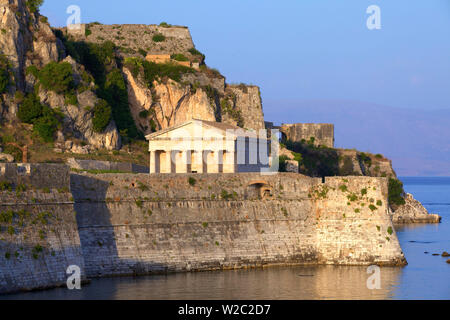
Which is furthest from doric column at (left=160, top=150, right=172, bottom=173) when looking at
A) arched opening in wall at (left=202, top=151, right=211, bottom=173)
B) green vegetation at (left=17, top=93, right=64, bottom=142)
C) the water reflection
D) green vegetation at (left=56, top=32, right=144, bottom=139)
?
the water reflection

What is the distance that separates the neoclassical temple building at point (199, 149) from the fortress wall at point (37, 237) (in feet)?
72.8

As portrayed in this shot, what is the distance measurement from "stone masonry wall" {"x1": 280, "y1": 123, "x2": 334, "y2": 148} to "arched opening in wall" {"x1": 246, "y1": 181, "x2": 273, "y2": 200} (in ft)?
205

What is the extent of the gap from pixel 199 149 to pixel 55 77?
1658 cm

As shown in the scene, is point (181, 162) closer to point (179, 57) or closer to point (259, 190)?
point (259, 190)

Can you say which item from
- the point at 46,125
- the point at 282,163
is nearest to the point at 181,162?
the point at 46,125

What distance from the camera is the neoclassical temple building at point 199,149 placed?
65250 millimetres

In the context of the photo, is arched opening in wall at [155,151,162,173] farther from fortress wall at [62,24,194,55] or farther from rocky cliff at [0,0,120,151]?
fortress wall at [62,24,194,55]

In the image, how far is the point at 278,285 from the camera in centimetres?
4669

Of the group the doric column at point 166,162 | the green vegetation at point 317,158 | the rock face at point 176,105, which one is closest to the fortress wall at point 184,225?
the doric column at point 166,162

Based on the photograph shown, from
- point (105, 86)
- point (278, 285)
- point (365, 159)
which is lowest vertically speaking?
point (278, 285)

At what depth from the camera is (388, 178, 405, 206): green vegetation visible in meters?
108

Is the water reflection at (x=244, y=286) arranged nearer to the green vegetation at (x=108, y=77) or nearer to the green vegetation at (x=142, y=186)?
the green vegetation at (x=142, y=186)
